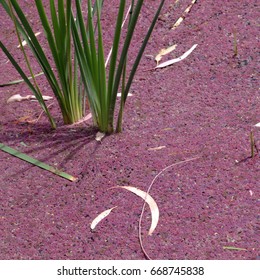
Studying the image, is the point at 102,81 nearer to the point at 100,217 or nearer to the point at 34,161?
the point at 34,161

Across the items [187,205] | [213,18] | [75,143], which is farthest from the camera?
[213,18]

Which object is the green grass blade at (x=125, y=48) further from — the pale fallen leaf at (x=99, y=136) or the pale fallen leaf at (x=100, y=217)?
the pale fallen leaf at (x=100, y=217)

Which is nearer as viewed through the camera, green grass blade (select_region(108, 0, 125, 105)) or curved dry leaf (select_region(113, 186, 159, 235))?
curved dry leaf (select_region(113, 186, 159, 235))

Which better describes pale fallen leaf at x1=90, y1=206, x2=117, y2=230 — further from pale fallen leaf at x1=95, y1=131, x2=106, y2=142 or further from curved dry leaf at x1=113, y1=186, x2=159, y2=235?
pale fallen leaf at x1=95, y1=131, x2=106, y2=142

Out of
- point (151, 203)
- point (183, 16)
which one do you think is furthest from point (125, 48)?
point (183, 16)

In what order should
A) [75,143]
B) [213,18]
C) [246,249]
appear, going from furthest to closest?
1. [213,18]
2. [75,143]
3. [246,249]

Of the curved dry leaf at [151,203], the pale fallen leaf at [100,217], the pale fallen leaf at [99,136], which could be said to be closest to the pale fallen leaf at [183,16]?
the pale fallen leaf at [99,136]

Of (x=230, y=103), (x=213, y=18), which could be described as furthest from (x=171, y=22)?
(x=230, y=103)

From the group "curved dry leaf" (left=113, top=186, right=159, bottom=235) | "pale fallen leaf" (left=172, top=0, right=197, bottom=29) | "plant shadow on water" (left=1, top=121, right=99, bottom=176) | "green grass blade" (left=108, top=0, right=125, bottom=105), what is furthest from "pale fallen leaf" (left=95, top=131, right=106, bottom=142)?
"pale fallen leaf" (left=172, top=0, right=197, bottom=29)

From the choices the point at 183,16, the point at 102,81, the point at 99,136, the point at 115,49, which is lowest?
the point at 183,16

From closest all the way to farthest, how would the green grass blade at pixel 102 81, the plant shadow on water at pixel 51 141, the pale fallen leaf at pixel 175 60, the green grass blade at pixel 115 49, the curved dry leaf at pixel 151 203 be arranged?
the curved dry leaf at pixel 151 203, the green grass blade at pixel 115 49, the green grass blade at pixel 102 81, the plant shadow on water at pixel 51 141, the pale fallen leaf at pixel 175 60

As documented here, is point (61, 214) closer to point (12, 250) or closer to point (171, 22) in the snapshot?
point (12, 250)
